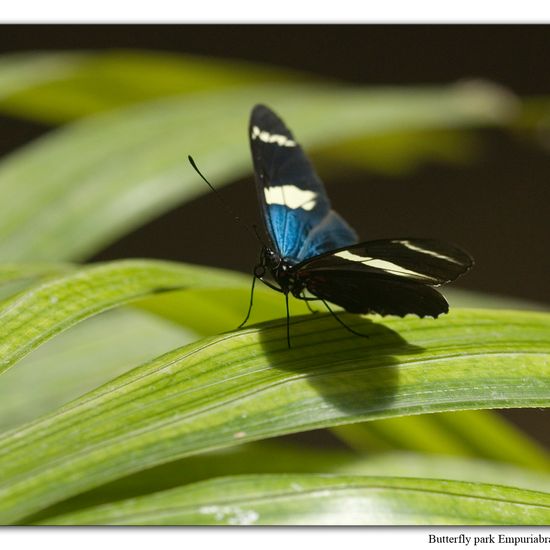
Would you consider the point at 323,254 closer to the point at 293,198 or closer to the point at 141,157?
the point at 293,198

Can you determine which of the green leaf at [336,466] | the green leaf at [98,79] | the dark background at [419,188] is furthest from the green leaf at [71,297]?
the dark background at [419,188]

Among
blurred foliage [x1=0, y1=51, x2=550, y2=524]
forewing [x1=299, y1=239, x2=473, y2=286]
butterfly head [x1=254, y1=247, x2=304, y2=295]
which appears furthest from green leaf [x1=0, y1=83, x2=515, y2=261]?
forewing [x1=299, y1=239, x2=473, y2=286]

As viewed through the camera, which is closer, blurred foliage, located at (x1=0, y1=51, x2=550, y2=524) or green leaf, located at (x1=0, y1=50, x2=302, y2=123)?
blurred foliage, located at (x1=0, y1=51, x2=550, y2=524)

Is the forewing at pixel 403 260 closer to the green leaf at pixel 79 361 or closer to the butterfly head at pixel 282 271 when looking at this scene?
the butterfly head at pixel 282 271

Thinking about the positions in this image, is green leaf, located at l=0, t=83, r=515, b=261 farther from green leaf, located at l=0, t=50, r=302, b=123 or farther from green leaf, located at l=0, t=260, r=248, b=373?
green leaf, located at l=0, t=260, r=248, b=373

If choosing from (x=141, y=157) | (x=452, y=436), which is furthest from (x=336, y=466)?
(x=141, y=157)
